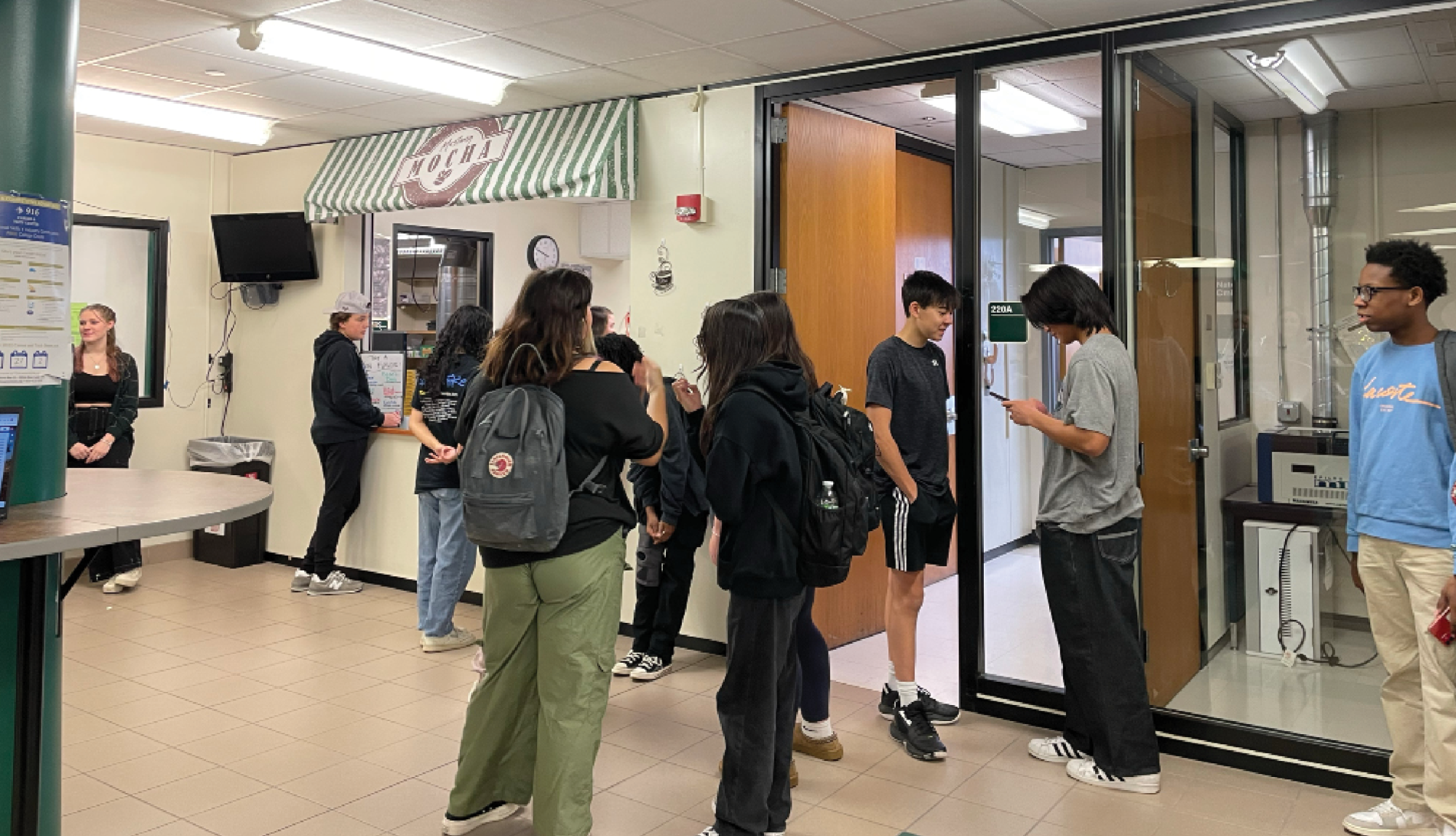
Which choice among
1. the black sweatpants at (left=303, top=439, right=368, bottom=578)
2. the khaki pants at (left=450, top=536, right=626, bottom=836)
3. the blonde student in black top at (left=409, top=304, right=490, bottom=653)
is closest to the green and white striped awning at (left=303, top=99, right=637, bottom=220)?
the blonde student in black top at (left=409, top=304, right=490, bottom=653)

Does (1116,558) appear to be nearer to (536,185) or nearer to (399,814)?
(399,814)

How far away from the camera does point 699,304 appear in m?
5.24

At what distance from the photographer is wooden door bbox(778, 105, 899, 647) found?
5.16 meters

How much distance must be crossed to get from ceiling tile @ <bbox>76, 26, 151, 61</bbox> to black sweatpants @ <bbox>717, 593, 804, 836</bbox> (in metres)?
3.73

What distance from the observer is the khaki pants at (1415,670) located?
10.0 ft

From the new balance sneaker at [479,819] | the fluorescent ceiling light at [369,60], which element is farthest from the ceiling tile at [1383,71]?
the new balance sneaker at [479,819]

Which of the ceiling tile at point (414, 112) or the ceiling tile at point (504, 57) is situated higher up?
the ceiling tile at point (414, 112)

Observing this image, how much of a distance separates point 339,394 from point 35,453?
3.74 metres

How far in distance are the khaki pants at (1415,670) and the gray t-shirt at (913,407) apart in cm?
143

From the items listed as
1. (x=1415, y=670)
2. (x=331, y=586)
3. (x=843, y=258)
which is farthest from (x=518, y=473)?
(x=331, y=586)

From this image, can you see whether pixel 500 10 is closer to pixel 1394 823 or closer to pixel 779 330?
pixel 779 330

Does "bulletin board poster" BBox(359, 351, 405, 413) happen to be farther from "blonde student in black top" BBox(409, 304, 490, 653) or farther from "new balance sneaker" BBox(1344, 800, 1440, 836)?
"new balance sneaker" BBox(1344, 800, 1440, 836)

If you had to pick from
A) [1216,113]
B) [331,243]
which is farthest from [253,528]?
[1216,113]

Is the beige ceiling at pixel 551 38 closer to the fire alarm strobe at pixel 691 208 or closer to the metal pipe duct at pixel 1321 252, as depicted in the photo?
the fire alarm strobe at pixel 691 208
